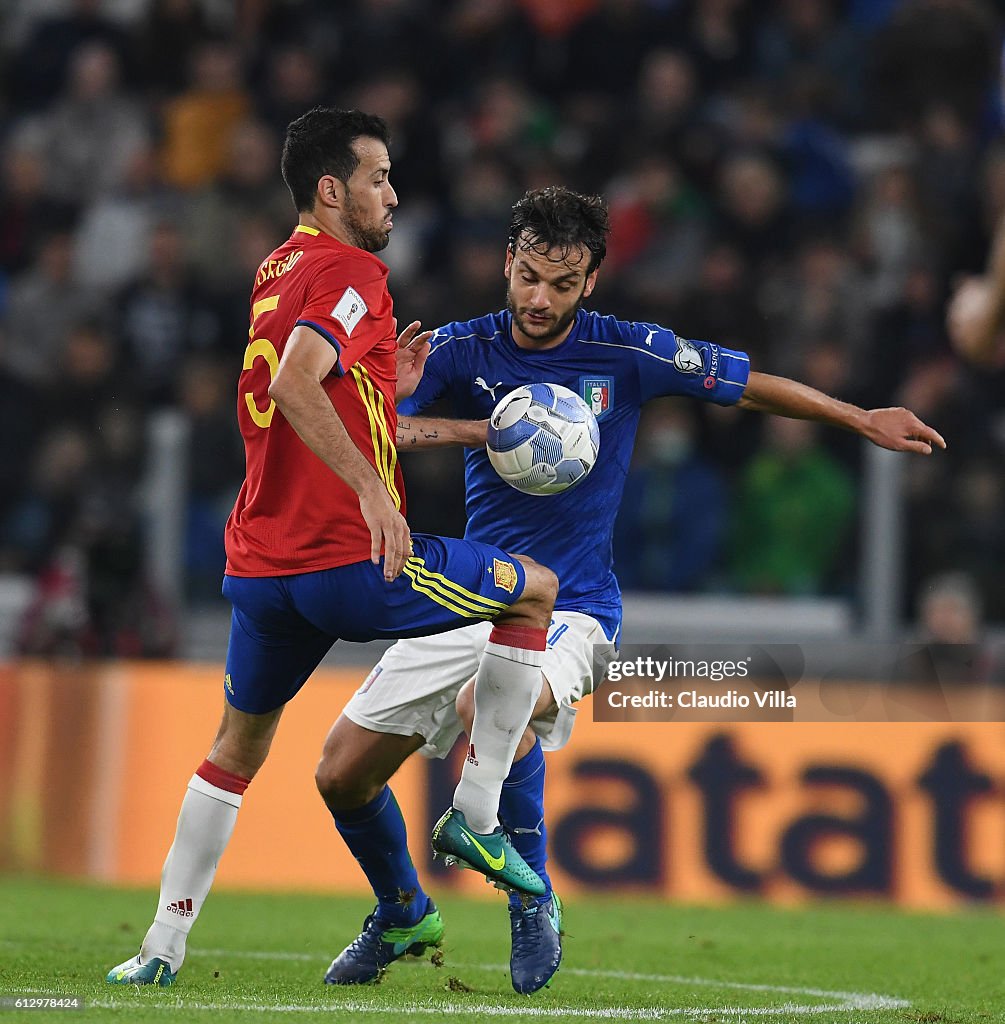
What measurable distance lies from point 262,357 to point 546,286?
107 centimetres

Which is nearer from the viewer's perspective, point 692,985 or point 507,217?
point 692,985

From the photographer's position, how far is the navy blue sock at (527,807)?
19.7 ft

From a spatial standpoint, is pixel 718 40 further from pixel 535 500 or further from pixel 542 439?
pixel 542 439

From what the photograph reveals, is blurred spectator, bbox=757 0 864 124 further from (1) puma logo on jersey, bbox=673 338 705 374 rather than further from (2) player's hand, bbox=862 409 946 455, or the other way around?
(2) player's hand, bbox=862 409 946 455

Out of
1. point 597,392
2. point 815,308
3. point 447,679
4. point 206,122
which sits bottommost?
point 447,679

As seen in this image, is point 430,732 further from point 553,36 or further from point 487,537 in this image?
point 553,36

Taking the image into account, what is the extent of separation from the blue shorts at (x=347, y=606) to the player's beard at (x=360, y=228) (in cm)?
84

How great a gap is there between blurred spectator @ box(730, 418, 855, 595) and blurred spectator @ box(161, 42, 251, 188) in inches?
211

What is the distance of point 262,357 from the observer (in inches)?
205

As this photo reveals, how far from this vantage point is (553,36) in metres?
13.3

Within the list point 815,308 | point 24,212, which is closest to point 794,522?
point 815,308

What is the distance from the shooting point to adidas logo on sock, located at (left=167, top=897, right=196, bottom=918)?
5480 millimetres

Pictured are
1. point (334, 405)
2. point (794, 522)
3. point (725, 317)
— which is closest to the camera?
point (334, 405)

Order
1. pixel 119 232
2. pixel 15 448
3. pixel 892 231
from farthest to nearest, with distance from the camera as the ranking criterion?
pixel 119 232 → pixel 892 231 → pixel 15 448
